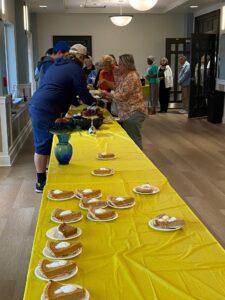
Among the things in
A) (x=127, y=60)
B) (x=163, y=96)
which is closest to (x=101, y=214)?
(x=127, y=60)

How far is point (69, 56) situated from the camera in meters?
3.19

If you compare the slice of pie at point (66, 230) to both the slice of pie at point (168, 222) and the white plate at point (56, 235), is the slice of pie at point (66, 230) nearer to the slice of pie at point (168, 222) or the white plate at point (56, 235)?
the white plate at point (56, 235)

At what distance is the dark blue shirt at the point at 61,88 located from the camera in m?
3.11

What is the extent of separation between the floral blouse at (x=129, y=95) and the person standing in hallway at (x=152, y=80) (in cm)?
619

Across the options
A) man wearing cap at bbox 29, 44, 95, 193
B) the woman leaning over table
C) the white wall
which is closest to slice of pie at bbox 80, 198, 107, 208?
man wearing cap at bbox 29, 44, 95, 193

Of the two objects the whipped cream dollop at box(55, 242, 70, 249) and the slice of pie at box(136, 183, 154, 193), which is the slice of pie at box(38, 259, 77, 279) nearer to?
the whipped cream dollop at box(55, 242, 70, 249)

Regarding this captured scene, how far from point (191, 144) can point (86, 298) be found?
18.1ft

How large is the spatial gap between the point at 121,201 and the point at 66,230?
360mm

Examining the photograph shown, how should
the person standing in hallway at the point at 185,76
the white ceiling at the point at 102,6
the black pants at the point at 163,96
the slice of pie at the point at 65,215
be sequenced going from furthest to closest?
the black pants at the point at 163,96 < the person standing in hallway at the point at 185,76 < the white ceiling at the point at 102,6 < the slice of pie at the point at 65,215

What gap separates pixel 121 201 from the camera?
172cm

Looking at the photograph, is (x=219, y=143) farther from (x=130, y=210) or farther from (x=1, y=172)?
(x=130, y=210)

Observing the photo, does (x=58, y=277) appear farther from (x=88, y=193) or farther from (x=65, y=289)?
(x=88, y=193)

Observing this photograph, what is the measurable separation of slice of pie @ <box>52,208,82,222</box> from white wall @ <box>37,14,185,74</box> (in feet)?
33.3

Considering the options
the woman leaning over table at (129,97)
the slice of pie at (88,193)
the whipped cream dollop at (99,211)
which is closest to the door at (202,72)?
the woman leaning over table at (129,97)
